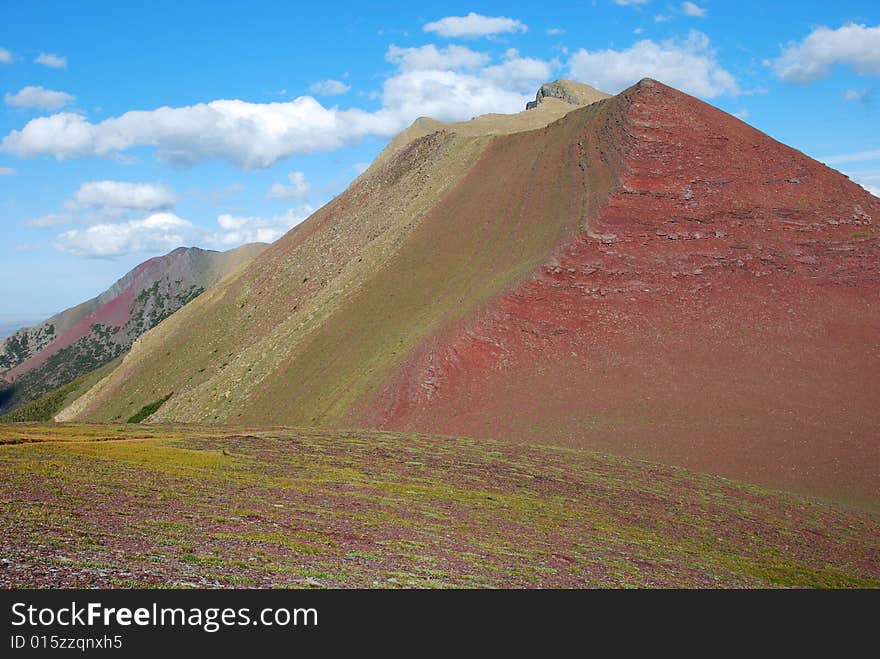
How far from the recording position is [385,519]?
24750 millimetres

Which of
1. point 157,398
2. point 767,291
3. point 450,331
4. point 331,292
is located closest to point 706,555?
point 450,331

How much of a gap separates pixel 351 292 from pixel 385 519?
48805mm

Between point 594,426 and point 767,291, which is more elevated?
point 767,291

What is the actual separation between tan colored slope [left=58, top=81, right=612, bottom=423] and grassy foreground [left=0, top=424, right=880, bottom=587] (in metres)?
18.5

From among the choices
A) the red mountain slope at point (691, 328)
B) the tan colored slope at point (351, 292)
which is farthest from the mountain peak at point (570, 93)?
the red mountain slope at point (691, 328)

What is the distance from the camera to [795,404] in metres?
45.9

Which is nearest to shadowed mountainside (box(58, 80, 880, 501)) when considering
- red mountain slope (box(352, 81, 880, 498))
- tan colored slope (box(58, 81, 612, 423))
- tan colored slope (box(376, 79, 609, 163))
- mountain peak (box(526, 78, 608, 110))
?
red mountain slope (box(352, 81, 880, 498))

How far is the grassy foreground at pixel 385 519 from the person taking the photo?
17672mm

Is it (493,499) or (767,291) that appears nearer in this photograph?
(493,499)

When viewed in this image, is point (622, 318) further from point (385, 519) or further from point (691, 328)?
point (385, 519)

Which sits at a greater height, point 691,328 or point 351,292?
point 351,292

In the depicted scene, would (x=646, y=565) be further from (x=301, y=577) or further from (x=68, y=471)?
(x=68, y=471)

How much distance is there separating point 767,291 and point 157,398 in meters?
56.2

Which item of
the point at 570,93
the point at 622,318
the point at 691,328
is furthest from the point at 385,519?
the point at 570,93
